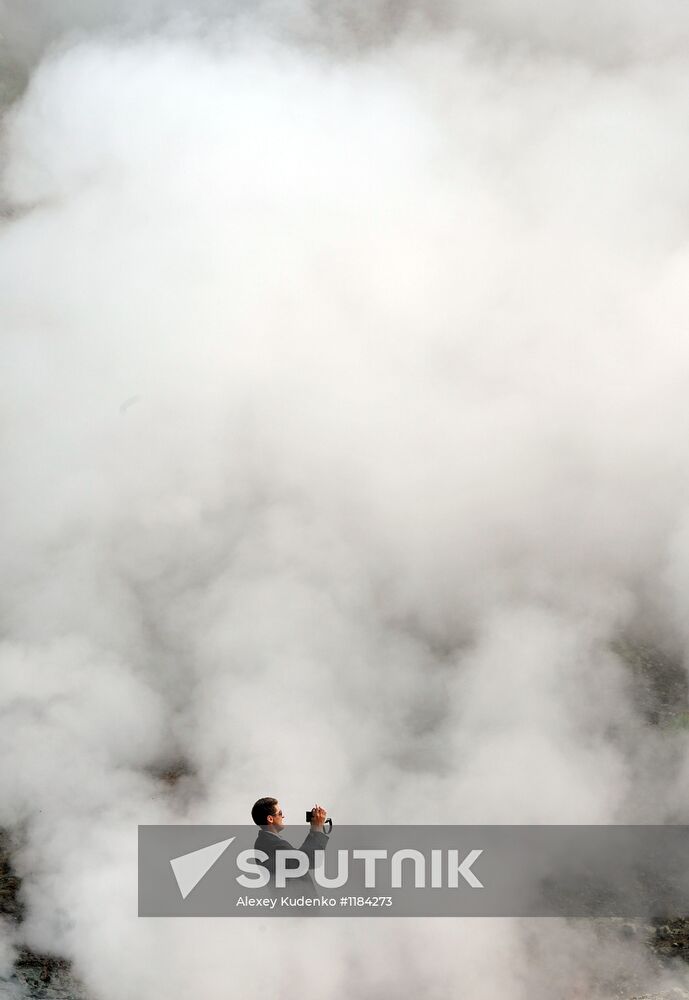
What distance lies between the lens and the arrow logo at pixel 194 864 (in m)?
9.14

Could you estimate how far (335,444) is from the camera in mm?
15281

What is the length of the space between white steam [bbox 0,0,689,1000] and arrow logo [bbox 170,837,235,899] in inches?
12.8

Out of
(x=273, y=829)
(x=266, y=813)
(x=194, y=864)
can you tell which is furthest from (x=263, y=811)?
(x=194, y=864)

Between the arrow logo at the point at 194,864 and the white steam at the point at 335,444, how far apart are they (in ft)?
1.07

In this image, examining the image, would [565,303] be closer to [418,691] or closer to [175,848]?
[418,691]

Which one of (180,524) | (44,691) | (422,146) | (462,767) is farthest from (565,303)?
(44,691)

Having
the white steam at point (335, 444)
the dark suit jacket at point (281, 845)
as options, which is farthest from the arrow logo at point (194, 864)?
the dark suit jacket at point (281, 845)

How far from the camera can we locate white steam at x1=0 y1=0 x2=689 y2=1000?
9.95 m

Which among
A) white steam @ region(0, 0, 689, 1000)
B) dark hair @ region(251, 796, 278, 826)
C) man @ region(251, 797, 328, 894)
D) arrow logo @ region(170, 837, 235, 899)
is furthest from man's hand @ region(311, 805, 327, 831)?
arrow logo @ region(170, 837, 235, 899)

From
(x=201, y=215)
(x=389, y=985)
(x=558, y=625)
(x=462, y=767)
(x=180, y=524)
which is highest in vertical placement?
(x=201, y=215)

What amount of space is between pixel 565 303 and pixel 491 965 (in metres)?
13.0

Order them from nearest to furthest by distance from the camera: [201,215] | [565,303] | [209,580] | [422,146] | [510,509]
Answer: [209,580]
[510,509]
[565,303]
[201,215]
[422,146]

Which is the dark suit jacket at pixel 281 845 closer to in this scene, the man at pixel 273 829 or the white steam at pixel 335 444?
the man at pixel 273 829

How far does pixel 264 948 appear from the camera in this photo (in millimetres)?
8539
